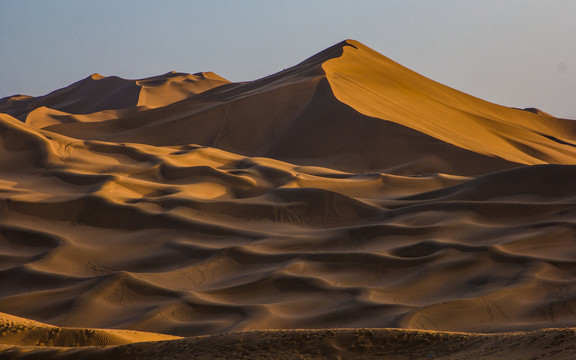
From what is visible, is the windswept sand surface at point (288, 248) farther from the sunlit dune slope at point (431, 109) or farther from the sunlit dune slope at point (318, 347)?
the sunlit dune slope at point (431, 109)

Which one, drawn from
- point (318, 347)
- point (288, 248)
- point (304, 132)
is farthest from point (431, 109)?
point (318, 347)

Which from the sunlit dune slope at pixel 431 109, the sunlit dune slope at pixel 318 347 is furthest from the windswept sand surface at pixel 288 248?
the sunlit dune slope at pixel 431 109

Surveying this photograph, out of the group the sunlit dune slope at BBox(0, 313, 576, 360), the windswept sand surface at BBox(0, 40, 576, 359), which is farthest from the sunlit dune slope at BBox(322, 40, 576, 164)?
the sunlit dune slope at BBox(0, 313, 576, 360)

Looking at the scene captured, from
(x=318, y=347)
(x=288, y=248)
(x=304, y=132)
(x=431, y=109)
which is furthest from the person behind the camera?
(x=431, y=109)

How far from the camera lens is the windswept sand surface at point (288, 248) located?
17.8ft

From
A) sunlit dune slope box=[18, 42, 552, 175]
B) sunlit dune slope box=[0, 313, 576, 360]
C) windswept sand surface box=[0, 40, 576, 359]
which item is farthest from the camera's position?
sunlit dune slope box=[18, 42, 552, 175]

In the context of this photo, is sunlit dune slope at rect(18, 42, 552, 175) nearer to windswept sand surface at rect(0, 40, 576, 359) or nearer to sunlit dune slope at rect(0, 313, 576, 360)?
windswept sand surface at rect(0, 40, 576, 359)

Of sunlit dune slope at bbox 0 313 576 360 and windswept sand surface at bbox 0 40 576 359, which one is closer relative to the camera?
sunlit dune slope at bbox 0 313 576 360

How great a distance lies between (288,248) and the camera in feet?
31.5

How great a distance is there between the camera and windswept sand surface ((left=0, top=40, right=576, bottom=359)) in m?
5.43

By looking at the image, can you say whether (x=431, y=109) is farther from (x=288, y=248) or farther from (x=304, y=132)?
(x=288, y=248)

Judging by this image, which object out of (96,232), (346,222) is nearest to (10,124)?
(96,232)

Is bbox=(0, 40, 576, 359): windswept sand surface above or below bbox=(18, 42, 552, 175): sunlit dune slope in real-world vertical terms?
below

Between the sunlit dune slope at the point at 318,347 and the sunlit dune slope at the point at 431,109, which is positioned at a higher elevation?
the sunlit dune slope at the point at 431,109
